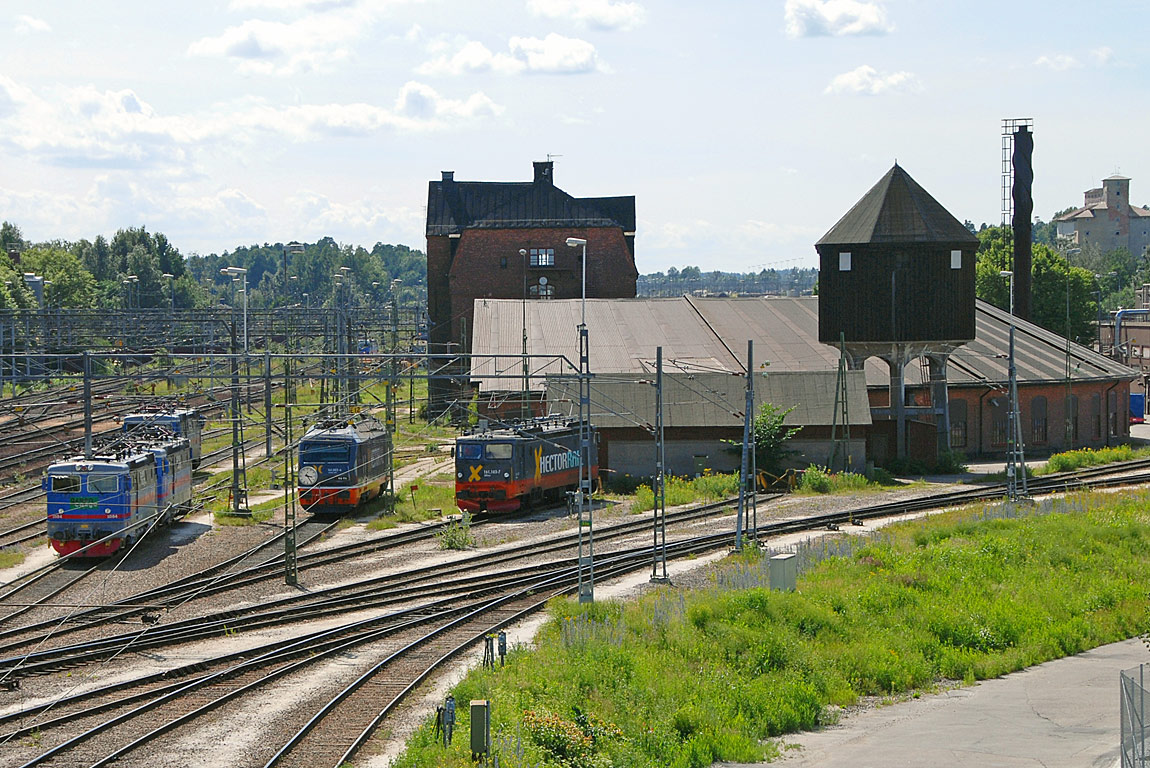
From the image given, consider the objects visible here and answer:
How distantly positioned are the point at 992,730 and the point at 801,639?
5309 millimetres

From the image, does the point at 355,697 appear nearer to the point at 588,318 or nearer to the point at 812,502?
the point at 812,502

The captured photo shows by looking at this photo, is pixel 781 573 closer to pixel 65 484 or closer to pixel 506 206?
pixel 65 484

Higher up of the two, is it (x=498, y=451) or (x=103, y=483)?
(x=498, y=451)

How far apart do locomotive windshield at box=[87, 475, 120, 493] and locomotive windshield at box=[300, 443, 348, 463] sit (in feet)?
24.6

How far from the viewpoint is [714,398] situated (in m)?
49.5

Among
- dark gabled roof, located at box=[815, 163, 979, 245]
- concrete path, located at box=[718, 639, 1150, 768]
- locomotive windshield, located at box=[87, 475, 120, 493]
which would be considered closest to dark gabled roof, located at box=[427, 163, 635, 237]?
dark gabled roof, located at box=[815, 163, 979, 245]

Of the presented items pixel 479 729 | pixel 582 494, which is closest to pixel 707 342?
pixel 582 494

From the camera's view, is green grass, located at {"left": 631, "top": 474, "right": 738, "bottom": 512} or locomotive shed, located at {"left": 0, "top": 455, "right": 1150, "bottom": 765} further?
green grass, located at {"left": 631, "top": 474, "right": 738, "bottom": 512}

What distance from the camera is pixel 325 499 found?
40250 mm

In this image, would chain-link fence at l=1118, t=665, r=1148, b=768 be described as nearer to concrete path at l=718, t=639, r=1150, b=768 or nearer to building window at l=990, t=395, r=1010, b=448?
concrete path at l=718, t=639, r=1150, b=768

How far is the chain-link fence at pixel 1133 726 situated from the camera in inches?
563

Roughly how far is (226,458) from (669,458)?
2208 cm

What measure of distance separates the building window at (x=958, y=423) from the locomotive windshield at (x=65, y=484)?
3760cm

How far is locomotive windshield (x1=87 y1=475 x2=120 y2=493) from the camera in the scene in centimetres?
3281
